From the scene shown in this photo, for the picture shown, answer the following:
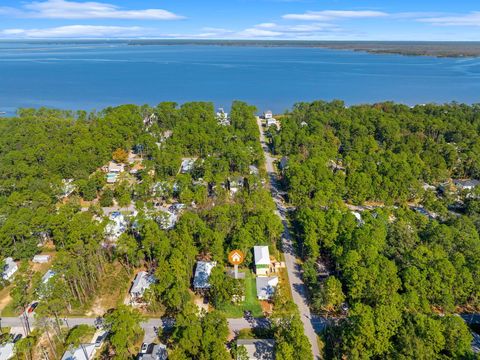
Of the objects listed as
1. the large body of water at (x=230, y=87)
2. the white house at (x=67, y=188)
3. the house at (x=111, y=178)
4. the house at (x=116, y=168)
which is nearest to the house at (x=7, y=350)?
the white house at (x=67, y=188)

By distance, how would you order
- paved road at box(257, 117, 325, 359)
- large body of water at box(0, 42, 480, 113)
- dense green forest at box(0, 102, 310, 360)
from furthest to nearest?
large body of water at box(0, 42, 480, 113)
paved road at box(257, 117, 325, 359)
dense green forest at box(0, 102, 310, 360)

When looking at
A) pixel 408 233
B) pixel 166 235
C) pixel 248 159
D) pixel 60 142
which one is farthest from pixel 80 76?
pixel 408 233

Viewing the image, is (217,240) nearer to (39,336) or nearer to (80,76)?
(39,336)

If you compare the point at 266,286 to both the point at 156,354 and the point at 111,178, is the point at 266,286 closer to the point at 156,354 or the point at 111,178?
the point at 156,354

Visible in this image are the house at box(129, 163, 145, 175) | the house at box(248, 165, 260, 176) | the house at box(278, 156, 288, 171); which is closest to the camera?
the house at box(248, 165, 260, 176)

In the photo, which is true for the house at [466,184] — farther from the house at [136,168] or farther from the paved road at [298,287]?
the house at [136,168]

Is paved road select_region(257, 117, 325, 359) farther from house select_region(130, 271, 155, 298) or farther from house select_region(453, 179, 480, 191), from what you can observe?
house select_region(453, 179, 480, 191)

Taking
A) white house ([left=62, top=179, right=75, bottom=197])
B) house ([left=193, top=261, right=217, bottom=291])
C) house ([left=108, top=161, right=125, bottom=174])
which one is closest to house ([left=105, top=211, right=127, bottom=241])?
white house ([left=62, top=179, right=75, bottom=197])

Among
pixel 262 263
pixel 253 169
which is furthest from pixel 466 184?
pixel 262 263
